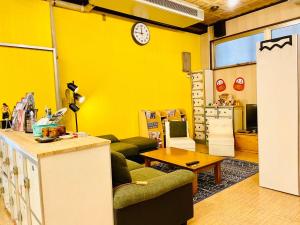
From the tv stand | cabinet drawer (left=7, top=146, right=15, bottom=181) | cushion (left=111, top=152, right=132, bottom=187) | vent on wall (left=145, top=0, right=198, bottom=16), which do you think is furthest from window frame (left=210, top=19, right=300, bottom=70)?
cabinet drawer (left=7, top=146, right=15, bottom=181)

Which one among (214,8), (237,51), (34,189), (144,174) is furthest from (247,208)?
(237,51)

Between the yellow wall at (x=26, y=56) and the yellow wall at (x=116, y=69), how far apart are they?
0.52 m

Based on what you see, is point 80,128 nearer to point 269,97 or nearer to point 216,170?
point 216,170

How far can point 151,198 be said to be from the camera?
6.61ft

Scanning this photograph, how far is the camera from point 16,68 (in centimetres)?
335

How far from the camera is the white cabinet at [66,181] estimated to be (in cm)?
157

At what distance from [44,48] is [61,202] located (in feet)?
8.85

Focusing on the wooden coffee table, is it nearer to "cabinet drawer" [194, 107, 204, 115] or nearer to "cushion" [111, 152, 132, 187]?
"cushion" [111, 152, 132, 187]

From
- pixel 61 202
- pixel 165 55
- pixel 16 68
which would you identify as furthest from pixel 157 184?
pixel 165 55

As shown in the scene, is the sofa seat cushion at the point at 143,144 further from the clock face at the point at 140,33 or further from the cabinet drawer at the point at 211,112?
the clock face at the point at 140,33

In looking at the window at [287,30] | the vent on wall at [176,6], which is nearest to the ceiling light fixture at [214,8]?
the vent on wall at [176,6]

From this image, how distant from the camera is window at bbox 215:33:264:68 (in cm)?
554

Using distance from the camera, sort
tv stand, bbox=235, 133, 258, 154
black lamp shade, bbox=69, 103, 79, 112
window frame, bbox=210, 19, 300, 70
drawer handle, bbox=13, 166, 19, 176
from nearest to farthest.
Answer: drawer handle, bbox=13, 166, 19, 176
black lamp shade, bbox=69, 103, 79, 112
window frame, bbox=210, 19, 300, 70
tv stand, bbox=235, 133, 258, 154

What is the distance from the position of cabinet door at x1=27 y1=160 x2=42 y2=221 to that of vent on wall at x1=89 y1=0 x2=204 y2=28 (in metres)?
2.85
